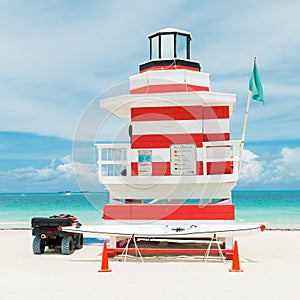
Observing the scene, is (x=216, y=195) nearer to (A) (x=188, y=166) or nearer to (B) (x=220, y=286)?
(A) (x=188, y=166)

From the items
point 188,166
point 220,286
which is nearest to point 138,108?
point 188,166

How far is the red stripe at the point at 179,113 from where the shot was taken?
12.2 m

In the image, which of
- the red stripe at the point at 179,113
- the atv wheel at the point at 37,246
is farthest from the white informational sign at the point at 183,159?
the atv wheel at the point at 37,246

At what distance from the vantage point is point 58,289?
8.09 metres

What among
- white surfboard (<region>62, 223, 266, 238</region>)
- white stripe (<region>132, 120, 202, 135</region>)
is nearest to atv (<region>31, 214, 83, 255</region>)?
white surfboard (<region>62, 223, 266, 238</region>)

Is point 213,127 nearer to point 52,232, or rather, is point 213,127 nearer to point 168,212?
point 168,212

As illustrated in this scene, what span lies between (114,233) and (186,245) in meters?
3.40

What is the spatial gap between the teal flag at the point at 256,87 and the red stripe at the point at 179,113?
2.82ft

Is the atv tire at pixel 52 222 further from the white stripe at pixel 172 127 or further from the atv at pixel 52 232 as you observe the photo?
the white stripe at pixel 172 127

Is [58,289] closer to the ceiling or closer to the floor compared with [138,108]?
closer to the floor

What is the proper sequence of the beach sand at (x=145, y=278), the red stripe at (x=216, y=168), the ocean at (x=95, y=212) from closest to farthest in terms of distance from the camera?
the beach sand at (x=145, y=278), the red stripe at (x=216, y=168), the ocean at (x=95, y=212)

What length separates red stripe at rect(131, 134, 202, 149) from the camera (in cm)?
1212

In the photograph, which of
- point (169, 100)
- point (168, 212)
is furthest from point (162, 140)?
point (168, 212)

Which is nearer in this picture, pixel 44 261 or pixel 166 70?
pixel 44 261
